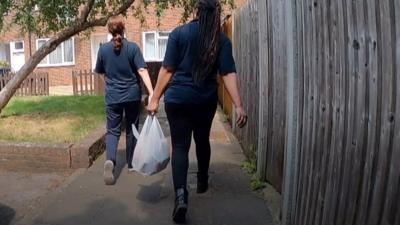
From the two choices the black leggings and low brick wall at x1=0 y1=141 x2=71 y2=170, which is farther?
low brick wall at x1=0 y1=141 x2=71 y2=170

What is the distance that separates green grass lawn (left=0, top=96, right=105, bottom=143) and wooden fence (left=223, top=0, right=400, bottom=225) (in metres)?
4.10

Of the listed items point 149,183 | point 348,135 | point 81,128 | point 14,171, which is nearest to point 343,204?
point 348,135

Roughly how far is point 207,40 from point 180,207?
1.39 metres

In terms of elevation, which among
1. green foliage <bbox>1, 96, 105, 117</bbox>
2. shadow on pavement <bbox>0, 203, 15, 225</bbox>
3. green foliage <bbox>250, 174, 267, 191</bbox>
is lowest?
shadow on pavement <bbox>0, 203, 15, 225</bbox>

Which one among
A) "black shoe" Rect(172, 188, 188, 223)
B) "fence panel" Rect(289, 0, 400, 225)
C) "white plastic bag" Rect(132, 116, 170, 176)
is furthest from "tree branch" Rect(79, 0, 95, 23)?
"fence panel" Rect(289, 0, 400, 225)

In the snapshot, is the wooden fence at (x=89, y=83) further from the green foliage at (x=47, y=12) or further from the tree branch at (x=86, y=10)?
the tree branch at (x=86, y=10)

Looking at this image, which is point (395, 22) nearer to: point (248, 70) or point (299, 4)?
point (299, 4)

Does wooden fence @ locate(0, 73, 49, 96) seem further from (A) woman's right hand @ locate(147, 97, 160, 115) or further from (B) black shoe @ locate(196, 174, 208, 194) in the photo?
(A) woman's right hand @ locate(147, 97, 160, 115)

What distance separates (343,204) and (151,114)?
7.22 feet

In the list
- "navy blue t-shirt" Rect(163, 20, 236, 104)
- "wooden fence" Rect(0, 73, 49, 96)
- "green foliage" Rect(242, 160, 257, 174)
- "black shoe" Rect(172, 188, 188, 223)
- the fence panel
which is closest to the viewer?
the fence panel

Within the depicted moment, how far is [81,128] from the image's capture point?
8.56m

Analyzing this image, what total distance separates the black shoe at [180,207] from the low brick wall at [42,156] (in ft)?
7.95

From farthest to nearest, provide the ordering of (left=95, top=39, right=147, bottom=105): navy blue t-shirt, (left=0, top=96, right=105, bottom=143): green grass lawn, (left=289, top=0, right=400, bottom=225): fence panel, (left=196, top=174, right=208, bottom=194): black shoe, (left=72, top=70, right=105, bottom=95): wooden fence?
(left=72, top=70, right=105, bottom=95): wooden fence
(left=0, top=96, right=105, bottom=143): green grass lawn
(left=95, top=39, right=147, bottom=105): navy blue t-shirt
(left=196, top=174, right=208, bottom=194): black shoe
(left=289, top=0, right=400, bottom=225): fence panel

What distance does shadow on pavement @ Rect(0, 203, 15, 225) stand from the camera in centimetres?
468
